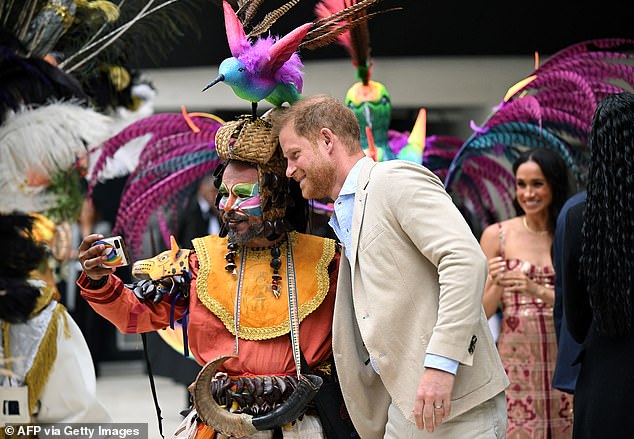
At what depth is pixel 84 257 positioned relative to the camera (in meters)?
3.10

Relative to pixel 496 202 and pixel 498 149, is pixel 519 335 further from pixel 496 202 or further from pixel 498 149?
pixel 496 202

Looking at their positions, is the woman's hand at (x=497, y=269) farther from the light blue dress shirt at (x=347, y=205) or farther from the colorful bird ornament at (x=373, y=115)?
the light blue dress shirt at (x=347, y=205)

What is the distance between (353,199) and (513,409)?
7.27ft

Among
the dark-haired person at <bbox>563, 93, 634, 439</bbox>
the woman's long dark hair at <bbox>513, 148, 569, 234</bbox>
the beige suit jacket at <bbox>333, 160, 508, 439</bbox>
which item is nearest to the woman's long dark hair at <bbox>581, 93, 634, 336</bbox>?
the dark-haired person at <bbox>563, 93, 634, 439</bbox>

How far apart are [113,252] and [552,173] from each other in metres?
2.61

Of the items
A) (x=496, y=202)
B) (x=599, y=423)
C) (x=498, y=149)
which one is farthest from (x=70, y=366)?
(x=496, y=202)

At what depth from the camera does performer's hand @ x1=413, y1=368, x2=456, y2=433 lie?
2.60 metres

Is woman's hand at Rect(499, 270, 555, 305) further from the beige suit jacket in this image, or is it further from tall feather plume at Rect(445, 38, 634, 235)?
the beige suit jacket

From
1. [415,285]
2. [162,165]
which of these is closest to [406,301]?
[415,285]

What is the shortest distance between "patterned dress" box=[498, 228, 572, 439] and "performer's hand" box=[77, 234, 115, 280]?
2364 mm

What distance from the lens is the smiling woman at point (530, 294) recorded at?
15.4 ft

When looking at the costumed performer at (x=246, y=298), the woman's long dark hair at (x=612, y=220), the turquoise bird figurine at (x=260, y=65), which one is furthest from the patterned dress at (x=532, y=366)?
the turquoise bird figurine at (x=260, y=65)

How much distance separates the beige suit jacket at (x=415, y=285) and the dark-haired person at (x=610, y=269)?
34cm

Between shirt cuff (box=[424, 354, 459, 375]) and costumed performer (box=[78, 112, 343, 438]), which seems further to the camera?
costumed performer (box=[78, 112, 343, 438])
